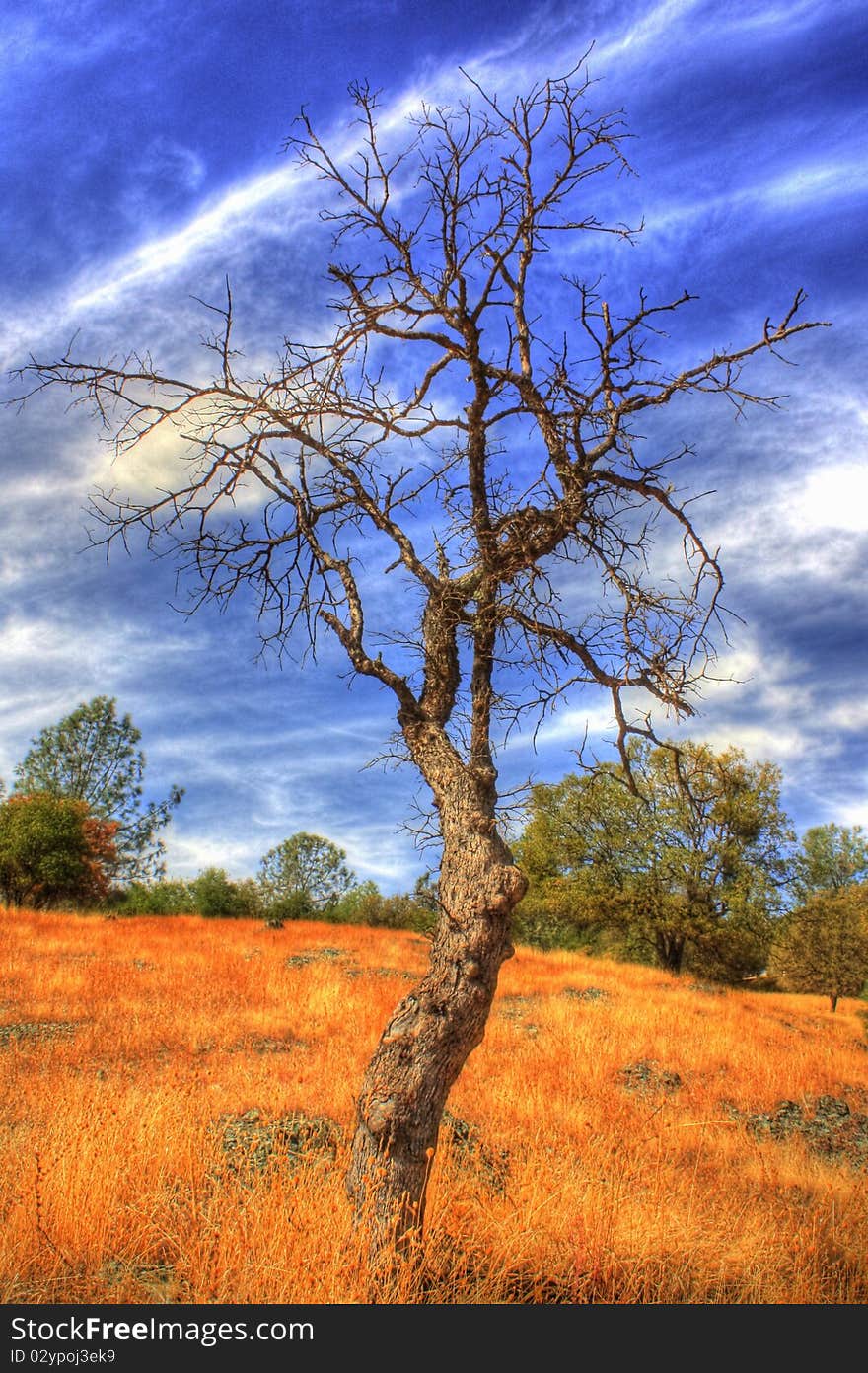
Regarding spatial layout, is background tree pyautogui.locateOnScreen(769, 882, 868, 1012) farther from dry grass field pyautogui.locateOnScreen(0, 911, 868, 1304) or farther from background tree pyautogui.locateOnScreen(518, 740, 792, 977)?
dry grass field pyautogui.locateOnScreen(0, 911, 868, 1304)

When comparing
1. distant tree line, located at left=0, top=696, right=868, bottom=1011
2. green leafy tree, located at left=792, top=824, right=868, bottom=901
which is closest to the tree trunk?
distant tree line, located at left=0, top=696, right=868, bottom=1011

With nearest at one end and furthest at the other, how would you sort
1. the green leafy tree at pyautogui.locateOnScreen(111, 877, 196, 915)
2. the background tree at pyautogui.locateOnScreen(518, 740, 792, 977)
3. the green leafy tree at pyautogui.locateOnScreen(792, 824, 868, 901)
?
the background tree at pyautogui.locateOnScreen(518, 740, 792, 977), the green leafy tree at pyautogui.locateOnScreen(111, 877, 196, 915), the green leafy tree at pyautogui.locateOnScreen(792, 824, 868, 901)

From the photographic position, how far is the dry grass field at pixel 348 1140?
4293mm

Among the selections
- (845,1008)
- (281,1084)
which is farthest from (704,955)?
(281,1084)

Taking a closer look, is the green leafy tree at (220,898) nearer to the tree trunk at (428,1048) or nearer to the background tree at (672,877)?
the background tree at (672,877)

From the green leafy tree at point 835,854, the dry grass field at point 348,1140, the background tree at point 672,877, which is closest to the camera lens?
the dry grass field at point 348,1140

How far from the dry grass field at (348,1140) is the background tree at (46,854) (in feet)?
33.8

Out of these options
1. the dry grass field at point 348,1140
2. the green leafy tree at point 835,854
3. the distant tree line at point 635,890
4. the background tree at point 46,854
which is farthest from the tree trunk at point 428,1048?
the green leafy tree at point 835,854

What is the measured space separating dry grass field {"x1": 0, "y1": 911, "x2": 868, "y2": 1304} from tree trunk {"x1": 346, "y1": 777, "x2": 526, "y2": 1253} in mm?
204

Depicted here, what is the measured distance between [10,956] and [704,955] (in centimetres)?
2064

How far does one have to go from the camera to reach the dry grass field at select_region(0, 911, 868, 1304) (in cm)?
429

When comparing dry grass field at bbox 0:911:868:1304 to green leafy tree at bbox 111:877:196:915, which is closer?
dry grass field at bbox 0:911:868:1304
